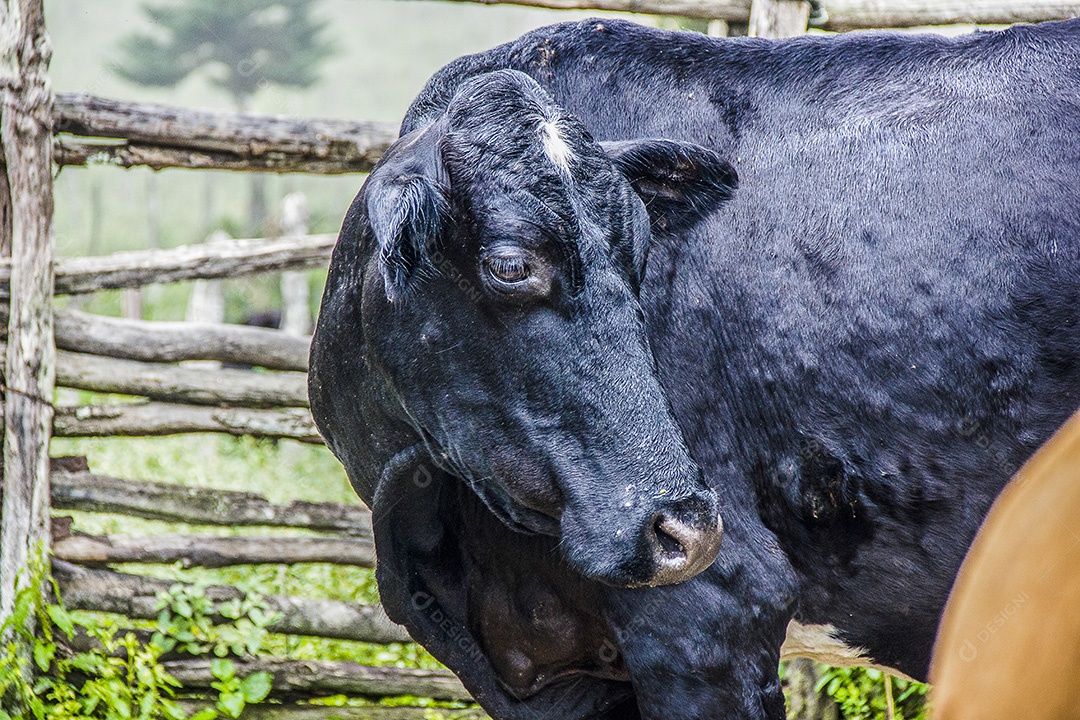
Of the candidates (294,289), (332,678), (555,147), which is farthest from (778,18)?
(294,289)

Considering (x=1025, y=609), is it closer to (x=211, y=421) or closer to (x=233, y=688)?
(x=233, y=688)

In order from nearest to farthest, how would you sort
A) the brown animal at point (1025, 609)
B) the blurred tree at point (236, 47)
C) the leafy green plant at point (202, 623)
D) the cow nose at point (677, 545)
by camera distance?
the brown animal at point (1025, 609) < the cow nose at point (677, 545) < the leafy green plant at point (202, 623) < the blurred tree at point (236, 47)

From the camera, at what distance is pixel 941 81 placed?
238 centimetres

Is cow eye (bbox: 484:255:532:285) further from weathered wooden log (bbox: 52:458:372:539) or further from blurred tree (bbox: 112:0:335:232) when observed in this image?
blurred tree (bbox: 112:0:335:232)

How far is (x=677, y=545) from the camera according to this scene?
1.86 metres

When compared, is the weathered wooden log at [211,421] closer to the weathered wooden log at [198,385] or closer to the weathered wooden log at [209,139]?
the weathered wooden log at [198,385]

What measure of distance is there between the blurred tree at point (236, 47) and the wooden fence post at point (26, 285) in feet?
67.4

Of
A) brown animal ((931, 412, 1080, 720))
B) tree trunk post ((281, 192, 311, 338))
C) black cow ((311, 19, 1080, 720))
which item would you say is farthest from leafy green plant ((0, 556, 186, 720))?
tree trunk post ((281, 192, 311, 338))

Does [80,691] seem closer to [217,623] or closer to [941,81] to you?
[217,623]

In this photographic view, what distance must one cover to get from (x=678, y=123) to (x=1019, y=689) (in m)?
1.88

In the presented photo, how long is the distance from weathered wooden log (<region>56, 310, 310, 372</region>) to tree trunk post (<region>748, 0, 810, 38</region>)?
2314 millimetres

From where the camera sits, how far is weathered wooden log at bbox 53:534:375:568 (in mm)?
4031

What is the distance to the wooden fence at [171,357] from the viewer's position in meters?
3.79

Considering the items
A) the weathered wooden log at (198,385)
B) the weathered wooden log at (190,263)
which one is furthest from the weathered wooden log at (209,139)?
the weathered wooden log at (198,385)
